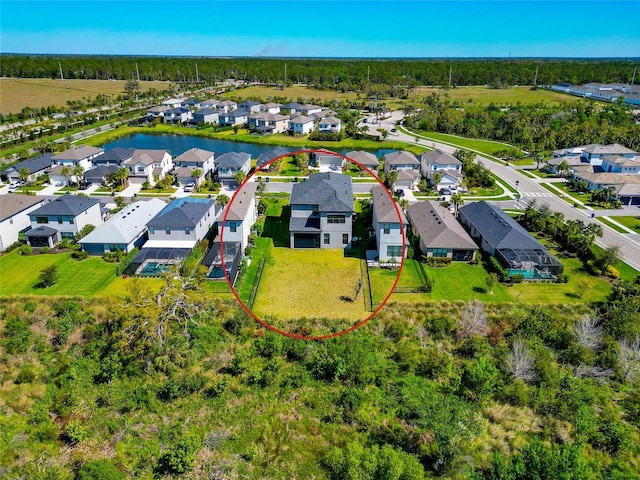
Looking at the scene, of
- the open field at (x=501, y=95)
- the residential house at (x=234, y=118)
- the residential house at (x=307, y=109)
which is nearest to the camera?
the residential house at (x=234, y=118)

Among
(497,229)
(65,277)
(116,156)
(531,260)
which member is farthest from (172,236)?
(116,156)

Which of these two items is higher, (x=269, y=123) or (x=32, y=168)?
(x=269, y=123)

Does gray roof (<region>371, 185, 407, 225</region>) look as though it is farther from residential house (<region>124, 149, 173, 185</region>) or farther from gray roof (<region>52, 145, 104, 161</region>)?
gray roof (<region>52, 145, 104, 161</region>)

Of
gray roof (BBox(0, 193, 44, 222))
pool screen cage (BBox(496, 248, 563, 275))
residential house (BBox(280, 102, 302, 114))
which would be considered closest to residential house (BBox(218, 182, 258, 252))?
gray roof (BBox(0, 193, 44, 222))

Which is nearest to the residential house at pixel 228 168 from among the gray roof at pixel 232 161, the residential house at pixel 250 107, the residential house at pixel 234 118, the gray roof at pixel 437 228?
the gray roof at pixel 232 161

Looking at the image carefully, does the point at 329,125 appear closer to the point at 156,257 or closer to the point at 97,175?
the point at 97,175

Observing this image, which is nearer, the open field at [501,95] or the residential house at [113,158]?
the residential house at [113,158]

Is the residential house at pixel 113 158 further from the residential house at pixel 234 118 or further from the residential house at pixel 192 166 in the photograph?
the residential house at pixel 234 118
